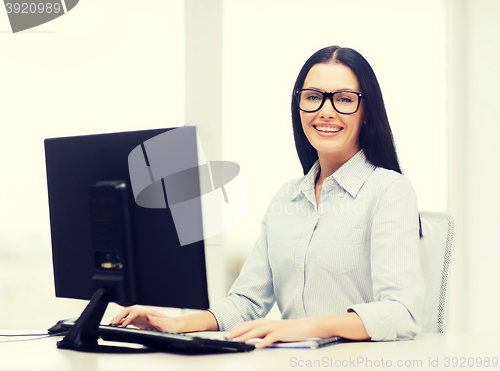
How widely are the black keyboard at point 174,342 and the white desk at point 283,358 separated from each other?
0.02 m

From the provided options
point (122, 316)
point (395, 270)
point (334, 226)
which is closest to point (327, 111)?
point (334, 226)

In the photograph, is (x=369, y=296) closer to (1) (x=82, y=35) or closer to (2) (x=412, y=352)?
(2) (x=412, y=352)

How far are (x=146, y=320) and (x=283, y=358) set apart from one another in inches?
18.7

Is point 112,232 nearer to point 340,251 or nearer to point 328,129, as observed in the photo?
point 340,251

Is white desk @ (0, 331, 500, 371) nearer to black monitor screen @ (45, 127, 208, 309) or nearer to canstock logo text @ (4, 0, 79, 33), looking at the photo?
black monitor screen @ (45, 127, 208, 309)

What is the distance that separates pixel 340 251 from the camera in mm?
1353

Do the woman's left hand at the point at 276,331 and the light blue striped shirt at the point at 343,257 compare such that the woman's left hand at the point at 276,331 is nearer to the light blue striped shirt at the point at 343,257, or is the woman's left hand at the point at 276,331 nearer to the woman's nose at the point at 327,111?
the light blue striped shirt at the point at 343,257

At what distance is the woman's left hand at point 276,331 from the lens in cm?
96

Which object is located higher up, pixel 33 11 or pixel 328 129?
pixel 33 11

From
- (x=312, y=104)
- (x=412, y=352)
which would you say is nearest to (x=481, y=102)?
(x=312, y=104)

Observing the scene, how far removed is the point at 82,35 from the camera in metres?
2.65

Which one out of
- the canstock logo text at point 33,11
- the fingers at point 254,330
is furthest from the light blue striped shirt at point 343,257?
the canstock logo text at point 33,11

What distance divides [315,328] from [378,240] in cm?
34

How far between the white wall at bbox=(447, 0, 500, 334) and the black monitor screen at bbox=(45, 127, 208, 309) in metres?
2.28
